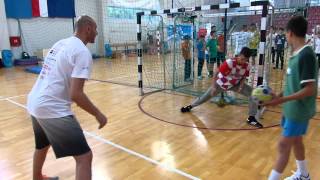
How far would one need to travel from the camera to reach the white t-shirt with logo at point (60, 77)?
2010 millimetres

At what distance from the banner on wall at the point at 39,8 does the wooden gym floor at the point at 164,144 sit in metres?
8.06

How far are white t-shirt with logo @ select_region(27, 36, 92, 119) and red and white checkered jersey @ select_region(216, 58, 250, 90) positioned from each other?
297 centimetres

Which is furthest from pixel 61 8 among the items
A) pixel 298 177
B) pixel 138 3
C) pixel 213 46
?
pixel 298 177

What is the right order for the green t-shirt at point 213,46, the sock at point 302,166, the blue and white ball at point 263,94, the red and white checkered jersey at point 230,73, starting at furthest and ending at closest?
Result: the green t-shirt at point 213,46, the red and white checkered jersey at point 230,73, the sock at point 302,166, the blue and white ball at point 263,94

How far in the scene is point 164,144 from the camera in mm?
3797

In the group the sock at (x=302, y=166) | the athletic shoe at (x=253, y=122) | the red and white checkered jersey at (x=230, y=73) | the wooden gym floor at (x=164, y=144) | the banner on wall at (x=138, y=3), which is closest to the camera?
the sock at (x=302, y=166)

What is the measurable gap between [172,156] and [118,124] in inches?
58.9

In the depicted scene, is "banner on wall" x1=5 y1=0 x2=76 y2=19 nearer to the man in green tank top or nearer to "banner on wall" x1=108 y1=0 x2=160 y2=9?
"banner on wall" x1=108 y1=0 x2=160 y2=9

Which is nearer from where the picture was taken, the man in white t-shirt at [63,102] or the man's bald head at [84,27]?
Answer: the man in white t-shirt at [63,102]

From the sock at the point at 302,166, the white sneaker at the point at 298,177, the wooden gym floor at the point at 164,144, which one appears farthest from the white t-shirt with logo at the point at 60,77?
the white sneaker at the point at 298,177

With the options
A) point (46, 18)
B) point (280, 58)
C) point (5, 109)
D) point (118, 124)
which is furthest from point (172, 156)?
point (46, 18)

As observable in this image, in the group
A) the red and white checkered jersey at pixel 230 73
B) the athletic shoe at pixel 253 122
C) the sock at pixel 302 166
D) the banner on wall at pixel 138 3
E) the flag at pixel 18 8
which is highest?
the banner on wall at pixel 138 3

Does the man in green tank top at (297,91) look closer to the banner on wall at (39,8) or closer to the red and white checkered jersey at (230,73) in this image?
the red and white checkered jersey at (230,73)

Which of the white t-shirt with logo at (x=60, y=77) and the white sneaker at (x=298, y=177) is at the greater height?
the white t-shirt with logo at (x=60, y=77)
